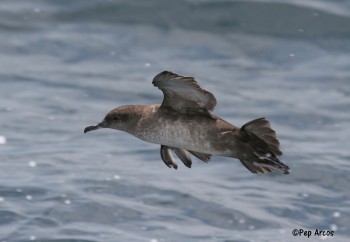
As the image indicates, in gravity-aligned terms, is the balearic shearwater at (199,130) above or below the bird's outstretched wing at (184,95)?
below

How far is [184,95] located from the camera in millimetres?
7699

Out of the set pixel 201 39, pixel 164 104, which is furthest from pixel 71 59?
pixel 164 104

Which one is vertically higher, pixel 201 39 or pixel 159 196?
pixel 201 39

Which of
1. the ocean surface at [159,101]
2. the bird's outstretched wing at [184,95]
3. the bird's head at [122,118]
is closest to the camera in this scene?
the bird's outstretched wing at [184,95]

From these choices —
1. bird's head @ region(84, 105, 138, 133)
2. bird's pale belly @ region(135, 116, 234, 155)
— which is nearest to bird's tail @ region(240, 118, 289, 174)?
bird's pale belly @ region(135, 116, 234, 155)

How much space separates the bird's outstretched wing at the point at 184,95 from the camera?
754 cm

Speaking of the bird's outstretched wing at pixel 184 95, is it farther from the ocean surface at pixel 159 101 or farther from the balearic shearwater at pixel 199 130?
the ocean surface at pixel 159 101

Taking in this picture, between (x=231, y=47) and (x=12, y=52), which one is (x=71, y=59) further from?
(x=231, y=47)

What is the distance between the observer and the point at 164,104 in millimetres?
7832

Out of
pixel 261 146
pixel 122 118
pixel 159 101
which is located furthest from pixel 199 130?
pixel 159 101

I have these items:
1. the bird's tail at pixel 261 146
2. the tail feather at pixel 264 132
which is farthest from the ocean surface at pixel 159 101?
the tail feather at pixel 264 132

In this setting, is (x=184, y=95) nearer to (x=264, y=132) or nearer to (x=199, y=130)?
(x=199, y=130)

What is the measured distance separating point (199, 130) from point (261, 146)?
47 cm

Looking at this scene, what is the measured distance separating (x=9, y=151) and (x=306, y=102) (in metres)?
4.14
